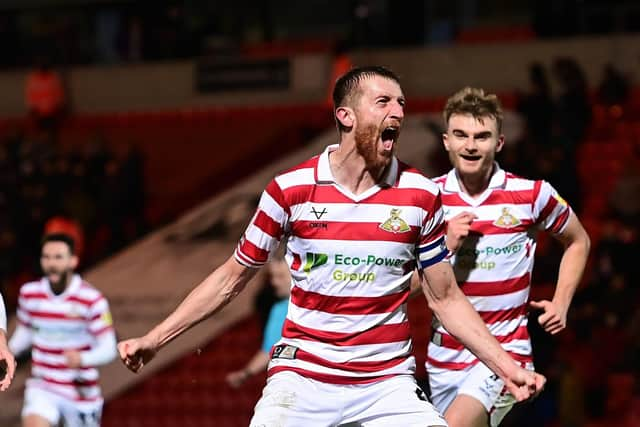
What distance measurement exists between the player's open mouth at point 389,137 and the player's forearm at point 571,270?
4.73ft

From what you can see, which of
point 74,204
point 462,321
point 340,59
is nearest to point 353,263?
point 462,321

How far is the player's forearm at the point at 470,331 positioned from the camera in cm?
476

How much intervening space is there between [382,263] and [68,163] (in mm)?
11851

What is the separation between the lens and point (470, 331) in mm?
4859

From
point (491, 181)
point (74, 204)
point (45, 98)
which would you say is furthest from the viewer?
point (45, 98)

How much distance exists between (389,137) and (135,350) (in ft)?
4.25

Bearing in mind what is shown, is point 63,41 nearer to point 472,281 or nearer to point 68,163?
point 68,163

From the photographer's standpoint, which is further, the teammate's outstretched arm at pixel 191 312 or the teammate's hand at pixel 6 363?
the teammate's hand at pixel 6 363

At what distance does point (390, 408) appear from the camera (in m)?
4.78

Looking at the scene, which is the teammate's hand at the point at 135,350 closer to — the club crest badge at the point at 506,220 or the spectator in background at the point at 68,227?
the club crest badge at the point at 506,220

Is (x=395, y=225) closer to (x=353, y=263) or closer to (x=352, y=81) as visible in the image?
(x=353, y=263)

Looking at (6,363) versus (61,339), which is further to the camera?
(61,339)

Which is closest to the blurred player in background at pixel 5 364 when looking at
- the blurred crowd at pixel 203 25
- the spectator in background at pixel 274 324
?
the spectator in background at pixel 274 324

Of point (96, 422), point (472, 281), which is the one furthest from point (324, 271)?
point (96, 422)
